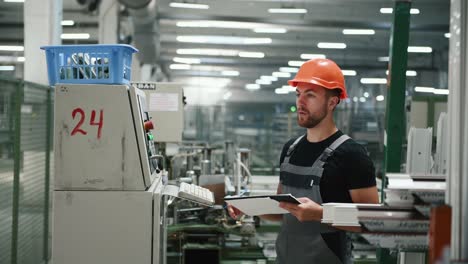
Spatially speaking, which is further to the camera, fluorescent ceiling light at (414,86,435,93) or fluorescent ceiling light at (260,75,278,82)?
fluorescent ceiling light at (260,75,278,82)

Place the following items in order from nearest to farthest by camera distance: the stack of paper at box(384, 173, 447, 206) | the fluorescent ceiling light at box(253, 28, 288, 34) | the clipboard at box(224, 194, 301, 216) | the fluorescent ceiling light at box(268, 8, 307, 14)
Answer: the stack of paper at box(384, 173, 447, 206) < the clipboard at box(224, 194, 301, 216) < the fluorescent ceiling light at box(268, 8, 307, 14) < the fluorescent ceiling light at box(253, 28, 288, 34)

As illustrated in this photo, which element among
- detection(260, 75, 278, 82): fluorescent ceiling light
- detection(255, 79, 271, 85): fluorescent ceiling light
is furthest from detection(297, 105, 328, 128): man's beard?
detection(255, 79, 271, 85): fluorescent ceiling light

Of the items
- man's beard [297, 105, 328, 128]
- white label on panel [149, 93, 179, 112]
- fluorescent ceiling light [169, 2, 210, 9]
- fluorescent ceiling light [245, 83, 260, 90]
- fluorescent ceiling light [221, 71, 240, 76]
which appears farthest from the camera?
fluorescent ceiling light [221, 71, 240, 76]

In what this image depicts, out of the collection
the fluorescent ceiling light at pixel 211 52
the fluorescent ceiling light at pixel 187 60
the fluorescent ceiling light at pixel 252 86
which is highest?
the fluorescent ceiling light at pixel 211 52

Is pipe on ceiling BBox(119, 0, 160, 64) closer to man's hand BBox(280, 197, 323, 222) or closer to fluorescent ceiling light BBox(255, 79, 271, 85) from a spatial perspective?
fluorescent ceiling light BBox(255, 79, 271, 85)

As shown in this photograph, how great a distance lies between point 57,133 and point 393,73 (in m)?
2.18

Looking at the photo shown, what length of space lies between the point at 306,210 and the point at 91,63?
3.57 feet

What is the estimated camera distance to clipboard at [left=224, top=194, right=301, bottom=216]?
207 cm

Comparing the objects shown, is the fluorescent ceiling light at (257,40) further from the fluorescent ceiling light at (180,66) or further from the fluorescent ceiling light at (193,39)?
the fluorescent ceiling light at (180,66)

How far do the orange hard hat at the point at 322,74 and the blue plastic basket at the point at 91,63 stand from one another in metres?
0.79

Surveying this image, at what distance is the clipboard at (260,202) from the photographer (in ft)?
6.78

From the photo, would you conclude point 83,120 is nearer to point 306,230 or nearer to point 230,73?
point 306,230

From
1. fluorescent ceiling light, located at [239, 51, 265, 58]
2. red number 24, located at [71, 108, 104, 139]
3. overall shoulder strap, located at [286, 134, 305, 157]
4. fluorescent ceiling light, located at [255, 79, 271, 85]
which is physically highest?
fluorescent ceiling light, located at [239, 51, 265, 58]

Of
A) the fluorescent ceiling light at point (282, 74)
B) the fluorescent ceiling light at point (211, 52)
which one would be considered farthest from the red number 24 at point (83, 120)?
the fluorescent ceiling light at point (282, 74)
